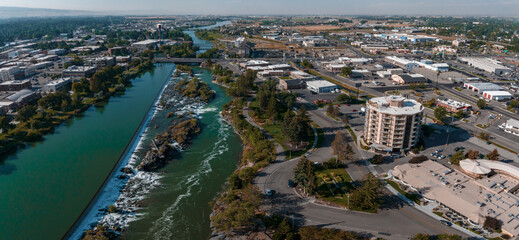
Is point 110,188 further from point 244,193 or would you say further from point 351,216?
point 351,216

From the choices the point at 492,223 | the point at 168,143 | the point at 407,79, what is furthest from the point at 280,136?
the point at 407,79

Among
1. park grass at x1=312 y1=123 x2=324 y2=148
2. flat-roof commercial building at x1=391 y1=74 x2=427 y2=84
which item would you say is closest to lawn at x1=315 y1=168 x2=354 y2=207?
park grass at x1=312 y1=123 x2=324 y2=148

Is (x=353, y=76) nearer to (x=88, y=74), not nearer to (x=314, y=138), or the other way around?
(x=314, y=138)

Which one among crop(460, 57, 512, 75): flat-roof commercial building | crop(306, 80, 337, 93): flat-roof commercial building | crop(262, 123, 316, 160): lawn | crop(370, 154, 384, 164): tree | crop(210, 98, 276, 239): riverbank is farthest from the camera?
crop(460, 57, 512, 75): flat-roof commercial building

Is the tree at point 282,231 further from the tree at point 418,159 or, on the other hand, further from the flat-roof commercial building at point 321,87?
the flat-roof commercial building at point 321,87

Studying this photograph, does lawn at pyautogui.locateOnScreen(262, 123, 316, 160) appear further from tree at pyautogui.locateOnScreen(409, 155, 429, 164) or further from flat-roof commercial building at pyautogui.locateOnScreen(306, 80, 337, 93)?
flat-roof commercial building at pyautogui.locateOnScreen(306, 80, 337, 93)

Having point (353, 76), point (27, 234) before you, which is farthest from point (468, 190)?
point (353, 76)

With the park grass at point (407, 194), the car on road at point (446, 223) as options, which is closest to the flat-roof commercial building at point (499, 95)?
the park grass at point (407, 194)
